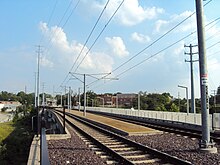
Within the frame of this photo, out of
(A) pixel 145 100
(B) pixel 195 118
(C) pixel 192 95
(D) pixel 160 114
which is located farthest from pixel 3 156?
(A) pixel 145 100

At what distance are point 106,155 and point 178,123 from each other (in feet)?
58.2

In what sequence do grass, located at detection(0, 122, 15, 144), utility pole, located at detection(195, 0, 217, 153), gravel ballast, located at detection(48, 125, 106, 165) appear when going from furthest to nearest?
1. grass, located at detection(0, 122, 15, 144)
2. utility pole, located at detection(195, 0, 217, 153)
3. gravel ballast, located at detection(48, 125, 106, 165)

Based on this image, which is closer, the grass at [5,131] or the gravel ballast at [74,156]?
the gravel ballast at [74,156]

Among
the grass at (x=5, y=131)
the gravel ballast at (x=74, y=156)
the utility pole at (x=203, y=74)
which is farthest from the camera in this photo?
the grass at (x=5, y=131)

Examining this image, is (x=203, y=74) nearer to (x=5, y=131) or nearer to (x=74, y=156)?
(x=74, y=156)

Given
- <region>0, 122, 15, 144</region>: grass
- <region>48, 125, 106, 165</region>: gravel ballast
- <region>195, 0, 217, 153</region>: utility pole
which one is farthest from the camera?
<region>0, 122, 15, 144</region>: grass

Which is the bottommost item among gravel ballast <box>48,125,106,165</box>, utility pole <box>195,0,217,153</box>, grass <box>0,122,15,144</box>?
grass <box>0,122,15,144</box>

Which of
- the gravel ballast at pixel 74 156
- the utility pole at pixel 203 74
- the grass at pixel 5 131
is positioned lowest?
the grass at pixel 5 131

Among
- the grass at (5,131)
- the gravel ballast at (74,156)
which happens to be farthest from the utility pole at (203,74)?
the grass at (5,131)

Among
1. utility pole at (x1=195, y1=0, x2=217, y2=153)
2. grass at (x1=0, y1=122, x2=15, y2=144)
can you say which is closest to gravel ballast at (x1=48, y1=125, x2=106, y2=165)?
utility pole at (x1=195, y1=0, x2=217, y2=153)

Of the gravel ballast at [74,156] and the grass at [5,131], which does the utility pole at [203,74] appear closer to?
the gravel ballast at [74,156]

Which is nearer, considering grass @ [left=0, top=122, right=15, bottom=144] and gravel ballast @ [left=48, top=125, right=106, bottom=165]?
gravel ballast @ [left=48, top=125, right=106, bottom=165]

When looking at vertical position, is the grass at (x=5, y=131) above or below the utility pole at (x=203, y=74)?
below

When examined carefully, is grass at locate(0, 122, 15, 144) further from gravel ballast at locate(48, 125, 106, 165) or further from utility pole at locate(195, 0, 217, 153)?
utility pole at locate(195, 0, 217, 153)
